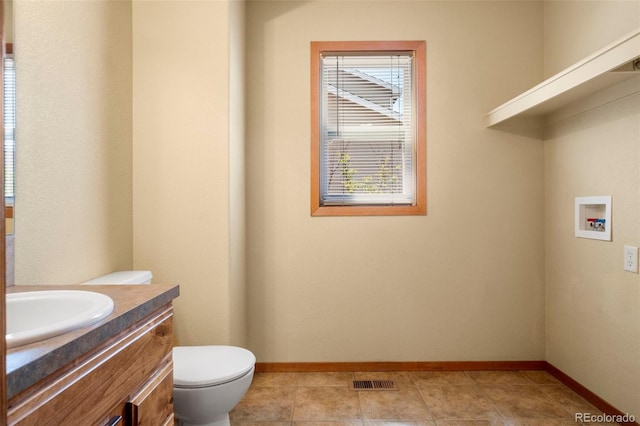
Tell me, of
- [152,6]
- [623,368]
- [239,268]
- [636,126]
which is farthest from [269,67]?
[623,368]

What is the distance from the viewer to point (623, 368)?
6.82 ft

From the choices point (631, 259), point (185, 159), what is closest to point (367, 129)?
point (185, 159)

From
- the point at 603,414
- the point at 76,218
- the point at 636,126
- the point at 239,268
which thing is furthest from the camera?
the point at 239,268

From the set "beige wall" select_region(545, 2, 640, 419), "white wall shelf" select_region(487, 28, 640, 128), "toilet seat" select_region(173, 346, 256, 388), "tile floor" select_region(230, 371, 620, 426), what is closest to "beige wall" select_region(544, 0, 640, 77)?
"beige wall" select_region(545, 2, 640, 419)

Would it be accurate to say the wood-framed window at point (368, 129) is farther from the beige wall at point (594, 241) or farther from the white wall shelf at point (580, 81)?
the beige wall at point (594, 241)

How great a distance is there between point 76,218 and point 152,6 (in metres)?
1.32

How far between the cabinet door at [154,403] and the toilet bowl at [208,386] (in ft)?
1.27

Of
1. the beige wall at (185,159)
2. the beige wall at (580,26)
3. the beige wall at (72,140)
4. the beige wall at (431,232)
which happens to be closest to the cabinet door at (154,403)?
the beige wall at (72,140)

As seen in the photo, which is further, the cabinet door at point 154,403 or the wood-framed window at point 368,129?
the wood-framed window at point 368,129

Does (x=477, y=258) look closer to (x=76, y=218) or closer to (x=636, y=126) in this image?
(x=636, y=126)

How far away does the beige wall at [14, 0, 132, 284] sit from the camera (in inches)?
57.0

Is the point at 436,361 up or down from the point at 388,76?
down

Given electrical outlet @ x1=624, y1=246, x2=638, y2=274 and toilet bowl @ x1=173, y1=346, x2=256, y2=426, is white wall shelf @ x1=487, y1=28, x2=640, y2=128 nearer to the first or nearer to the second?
electrical outlet @ x1=624, y1=246, x2=638, y2=274

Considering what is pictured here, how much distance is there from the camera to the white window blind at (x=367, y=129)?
287 cm
